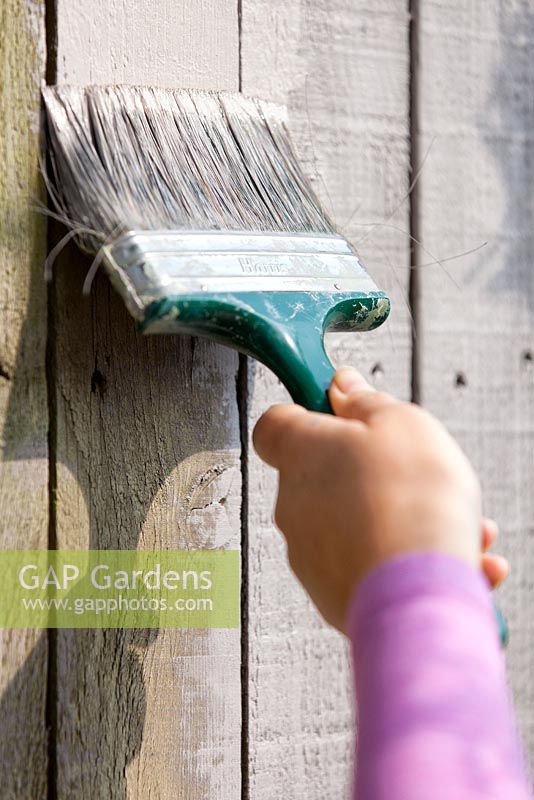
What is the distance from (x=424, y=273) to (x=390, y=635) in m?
0.61

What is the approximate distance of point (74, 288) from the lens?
0.84 meters

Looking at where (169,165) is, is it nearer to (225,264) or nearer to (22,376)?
(225,264)

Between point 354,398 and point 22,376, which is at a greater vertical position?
point 22,376

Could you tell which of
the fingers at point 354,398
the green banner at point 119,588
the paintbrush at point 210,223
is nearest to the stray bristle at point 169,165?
the paintbrush at point 210,223

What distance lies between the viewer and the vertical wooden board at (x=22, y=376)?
0.82 metres

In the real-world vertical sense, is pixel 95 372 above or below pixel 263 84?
below

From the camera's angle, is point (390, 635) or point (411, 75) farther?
point (411, 75)

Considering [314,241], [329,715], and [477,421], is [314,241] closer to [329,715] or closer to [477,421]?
[477,421]

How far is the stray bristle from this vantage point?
76 cm

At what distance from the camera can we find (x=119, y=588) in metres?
0.86

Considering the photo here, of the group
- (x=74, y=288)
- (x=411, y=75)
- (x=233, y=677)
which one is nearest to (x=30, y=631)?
(x=233, y=677)

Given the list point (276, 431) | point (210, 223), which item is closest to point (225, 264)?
point (210, 223)

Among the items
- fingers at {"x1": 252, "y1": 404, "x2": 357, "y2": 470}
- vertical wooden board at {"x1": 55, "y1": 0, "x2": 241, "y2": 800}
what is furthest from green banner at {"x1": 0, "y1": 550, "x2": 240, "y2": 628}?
fingers at {"x1": 252, "y1": 404, "x2": 357, "y2": 470}

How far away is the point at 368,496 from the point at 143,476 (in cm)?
38
